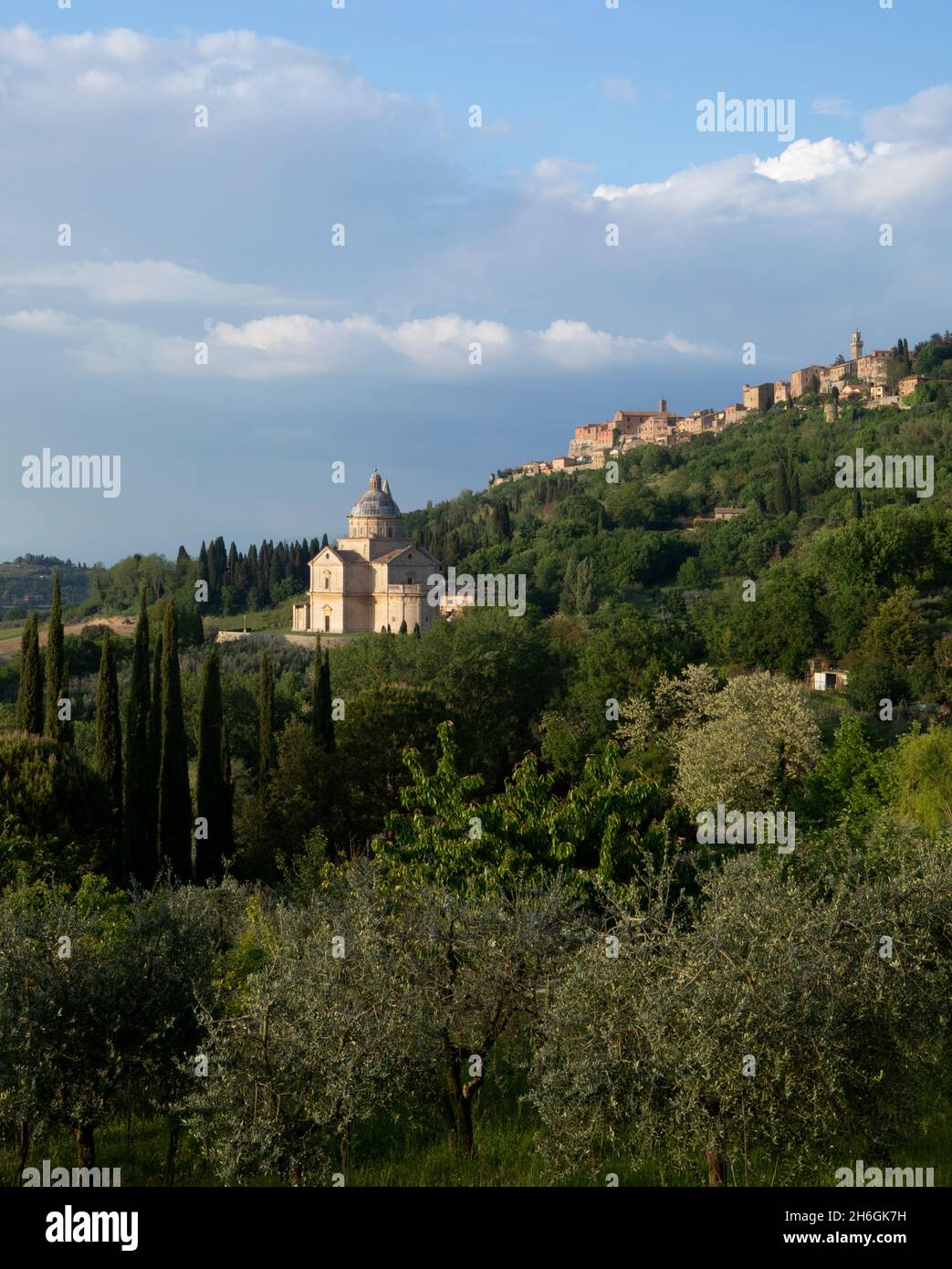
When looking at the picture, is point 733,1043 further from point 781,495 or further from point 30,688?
point 781,495

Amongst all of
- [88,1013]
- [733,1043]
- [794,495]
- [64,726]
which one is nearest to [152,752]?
[64,726]

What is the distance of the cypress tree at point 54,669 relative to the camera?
81.5 ft

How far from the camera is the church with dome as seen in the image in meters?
69.5

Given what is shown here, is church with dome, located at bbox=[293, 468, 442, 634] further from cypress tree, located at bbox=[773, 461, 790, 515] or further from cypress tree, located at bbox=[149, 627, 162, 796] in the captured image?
cypress tree, located at bbox=[149, 627, 162, 796]

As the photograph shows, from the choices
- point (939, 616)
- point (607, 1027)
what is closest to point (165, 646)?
point (607, 1027)

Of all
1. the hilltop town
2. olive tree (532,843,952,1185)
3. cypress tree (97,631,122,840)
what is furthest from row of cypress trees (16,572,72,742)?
the hilltop town

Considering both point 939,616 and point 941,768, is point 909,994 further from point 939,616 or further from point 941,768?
point 939,616

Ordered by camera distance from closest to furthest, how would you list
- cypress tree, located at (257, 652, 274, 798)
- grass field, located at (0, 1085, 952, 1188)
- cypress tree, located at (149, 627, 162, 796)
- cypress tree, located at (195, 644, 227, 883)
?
1. grass field, located at (0, 1085, 952, 1188)
2. cypress tree, located at (149, 627, 162, 796)
3. cypress tree, located at (195, 644, 227, 883)
4. cypress tree, located at (257, 652, 274, 798)

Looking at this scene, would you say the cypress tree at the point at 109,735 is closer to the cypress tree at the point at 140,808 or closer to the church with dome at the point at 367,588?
the cypress tree at the point at 140,808

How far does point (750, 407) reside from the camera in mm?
143750

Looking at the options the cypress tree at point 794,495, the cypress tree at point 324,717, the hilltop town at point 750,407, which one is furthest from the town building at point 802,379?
the cypress tree at point 324,717

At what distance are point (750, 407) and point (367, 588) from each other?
8656cm

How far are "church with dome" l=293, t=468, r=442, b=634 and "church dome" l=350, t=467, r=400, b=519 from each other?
1.92 metres

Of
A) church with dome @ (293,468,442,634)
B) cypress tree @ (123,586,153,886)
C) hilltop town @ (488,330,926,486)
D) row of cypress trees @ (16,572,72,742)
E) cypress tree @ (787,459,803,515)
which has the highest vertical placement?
hilltop town @ (488,330,926,486)
